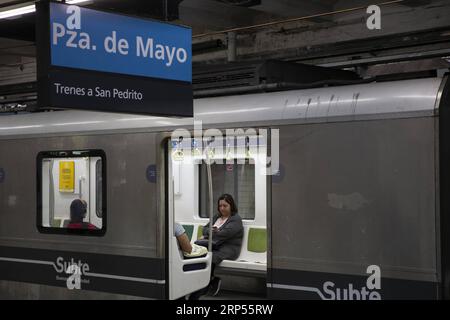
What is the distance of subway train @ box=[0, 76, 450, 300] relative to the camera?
5.06m

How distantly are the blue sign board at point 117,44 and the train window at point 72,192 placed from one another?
179 centimetres

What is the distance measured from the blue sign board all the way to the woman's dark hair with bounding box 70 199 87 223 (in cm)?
221

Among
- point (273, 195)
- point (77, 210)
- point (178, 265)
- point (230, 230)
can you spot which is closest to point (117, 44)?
point (273, 195)

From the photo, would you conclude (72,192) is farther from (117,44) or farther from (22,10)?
(117,44)

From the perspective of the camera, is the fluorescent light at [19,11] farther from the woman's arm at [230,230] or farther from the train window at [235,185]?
the train window at [235,185]

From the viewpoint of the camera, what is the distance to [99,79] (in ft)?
16.0

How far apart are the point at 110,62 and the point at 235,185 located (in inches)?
215

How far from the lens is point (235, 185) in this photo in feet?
33.7

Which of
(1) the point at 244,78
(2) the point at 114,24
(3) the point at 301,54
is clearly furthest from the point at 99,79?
(3) the point at 301,54

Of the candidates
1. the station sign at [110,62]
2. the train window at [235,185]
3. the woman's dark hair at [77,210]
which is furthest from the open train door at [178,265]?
the train window at [235,185]

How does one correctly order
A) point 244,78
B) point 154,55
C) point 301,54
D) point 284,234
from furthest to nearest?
point 301,54, point 244,78, point 284,234, point 154,55
